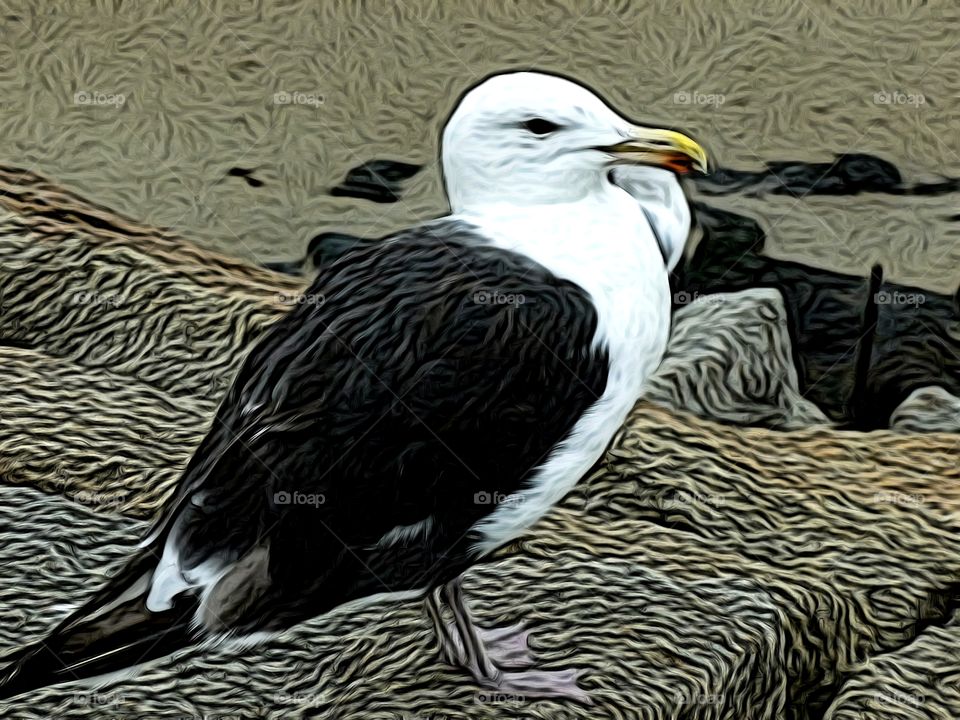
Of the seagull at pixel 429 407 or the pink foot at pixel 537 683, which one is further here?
the pink foot at pixel 537 683

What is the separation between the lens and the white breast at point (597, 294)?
66.0 inches

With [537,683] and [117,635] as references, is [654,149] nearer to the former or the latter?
[537,683]

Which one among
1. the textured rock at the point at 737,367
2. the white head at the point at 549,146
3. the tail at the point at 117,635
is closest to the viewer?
the tail at the point at 117,635

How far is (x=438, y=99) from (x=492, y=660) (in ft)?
3.43

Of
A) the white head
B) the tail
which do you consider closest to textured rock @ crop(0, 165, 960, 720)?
the tail

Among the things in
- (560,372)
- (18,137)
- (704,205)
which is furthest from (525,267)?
(18,137)

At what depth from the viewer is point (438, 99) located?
2.04 metres

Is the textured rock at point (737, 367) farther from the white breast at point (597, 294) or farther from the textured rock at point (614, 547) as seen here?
the white breast at point (597, 294)

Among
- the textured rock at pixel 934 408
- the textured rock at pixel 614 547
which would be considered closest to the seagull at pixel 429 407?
the textured rock at pixel 614 547

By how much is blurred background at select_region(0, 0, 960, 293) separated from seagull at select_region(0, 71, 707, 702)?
0.29 meters

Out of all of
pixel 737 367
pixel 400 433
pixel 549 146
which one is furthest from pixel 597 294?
pixel 737 367

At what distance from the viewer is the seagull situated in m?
1.65

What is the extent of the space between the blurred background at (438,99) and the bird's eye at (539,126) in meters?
0.30

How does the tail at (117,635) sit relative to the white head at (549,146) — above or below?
below
